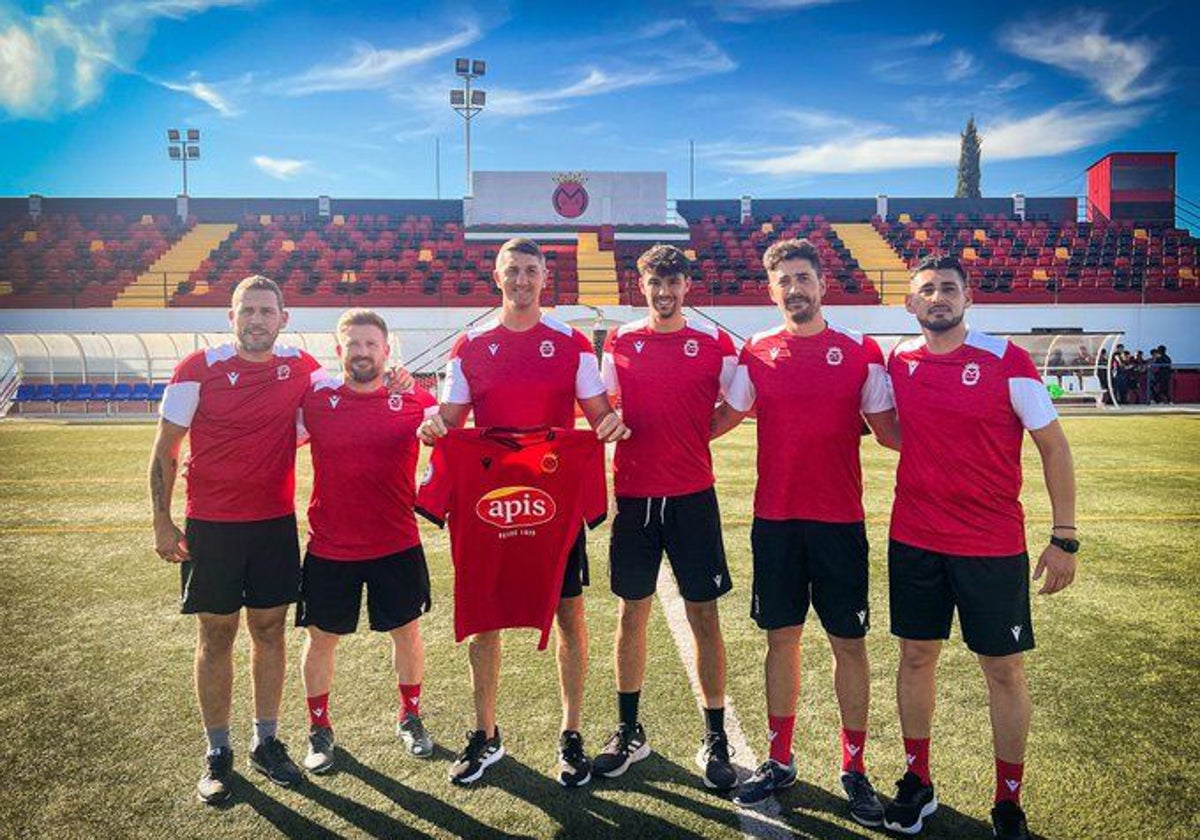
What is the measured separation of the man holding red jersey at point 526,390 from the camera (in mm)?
3154

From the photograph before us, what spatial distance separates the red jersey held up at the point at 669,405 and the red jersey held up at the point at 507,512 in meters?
0.24

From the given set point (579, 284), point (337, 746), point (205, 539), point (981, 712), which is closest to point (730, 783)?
point (981, 712)

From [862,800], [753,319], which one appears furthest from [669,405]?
[753,319]

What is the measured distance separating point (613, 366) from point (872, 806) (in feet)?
6.49

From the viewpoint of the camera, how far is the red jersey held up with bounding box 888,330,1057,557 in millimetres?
2736

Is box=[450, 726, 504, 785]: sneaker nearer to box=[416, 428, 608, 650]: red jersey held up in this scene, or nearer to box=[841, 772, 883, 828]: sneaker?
box=[416, 428, 608, 650]: red jersey held up

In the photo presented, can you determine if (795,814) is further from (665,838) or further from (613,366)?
(613,366)

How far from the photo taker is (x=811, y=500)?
3021mm

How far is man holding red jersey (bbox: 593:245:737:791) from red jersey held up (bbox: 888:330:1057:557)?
0.81 meters

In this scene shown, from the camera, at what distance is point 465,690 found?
377cm

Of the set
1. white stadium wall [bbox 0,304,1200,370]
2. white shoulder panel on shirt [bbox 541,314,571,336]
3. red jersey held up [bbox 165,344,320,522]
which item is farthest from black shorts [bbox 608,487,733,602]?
white stadium wall [bbox 0,304,1200,370]

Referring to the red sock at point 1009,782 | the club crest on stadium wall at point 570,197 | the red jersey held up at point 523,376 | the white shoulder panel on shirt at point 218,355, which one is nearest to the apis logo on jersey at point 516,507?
the red jersey held up at point 523,376

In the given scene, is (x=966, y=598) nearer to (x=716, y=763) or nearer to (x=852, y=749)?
(x=852, y=749)

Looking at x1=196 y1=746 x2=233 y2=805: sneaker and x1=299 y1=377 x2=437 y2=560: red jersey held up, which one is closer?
x1=196 y1=746 x2=233 y2=805: sneaker
